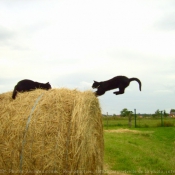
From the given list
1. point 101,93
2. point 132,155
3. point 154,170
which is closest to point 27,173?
point 101,93

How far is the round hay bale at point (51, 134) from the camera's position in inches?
173

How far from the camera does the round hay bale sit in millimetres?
4402

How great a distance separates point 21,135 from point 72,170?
98 centimetres

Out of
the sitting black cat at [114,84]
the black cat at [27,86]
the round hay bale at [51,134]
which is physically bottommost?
the round hay bale at [51,134]

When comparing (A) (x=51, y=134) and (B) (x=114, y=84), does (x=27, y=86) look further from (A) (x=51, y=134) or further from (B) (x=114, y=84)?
(B) (x=114, y=84)

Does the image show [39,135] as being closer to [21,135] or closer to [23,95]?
[21,135]

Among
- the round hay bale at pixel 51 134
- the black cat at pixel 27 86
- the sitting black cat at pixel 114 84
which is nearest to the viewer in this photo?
the round hay bale at pixel 51 134

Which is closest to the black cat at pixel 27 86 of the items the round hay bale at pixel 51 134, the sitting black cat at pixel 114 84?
the round hay bale at pixel 51 134

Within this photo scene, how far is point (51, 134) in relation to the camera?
454cm

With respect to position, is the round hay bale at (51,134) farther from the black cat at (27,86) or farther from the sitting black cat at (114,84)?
the sitting black cat at (114,84)

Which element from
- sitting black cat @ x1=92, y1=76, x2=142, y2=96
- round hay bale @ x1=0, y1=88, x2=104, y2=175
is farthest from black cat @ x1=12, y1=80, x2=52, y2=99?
sitting black cat @ x1=92, y1=76, x2=142, y2=96

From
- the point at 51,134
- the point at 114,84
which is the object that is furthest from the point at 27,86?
the point at 114,84

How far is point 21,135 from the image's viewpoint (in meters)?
4.68

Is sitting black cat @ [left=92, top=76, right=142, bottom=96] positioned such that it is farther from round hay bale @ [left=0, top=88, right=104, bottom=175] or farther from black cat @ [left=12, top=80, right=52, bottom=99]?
round hay bale @ [left=0, top=88, right=104, bottom=175]
